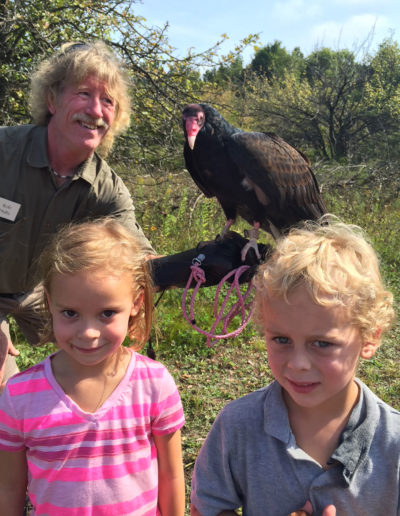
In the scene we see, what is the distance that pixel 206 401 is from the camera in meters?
3.33

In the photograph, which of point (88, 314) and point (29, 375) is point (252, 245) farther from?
point (29, 375)

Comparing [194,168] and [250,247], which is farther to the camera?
[194,168]

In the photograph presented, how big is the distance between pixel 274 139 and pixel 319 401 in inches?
56.5

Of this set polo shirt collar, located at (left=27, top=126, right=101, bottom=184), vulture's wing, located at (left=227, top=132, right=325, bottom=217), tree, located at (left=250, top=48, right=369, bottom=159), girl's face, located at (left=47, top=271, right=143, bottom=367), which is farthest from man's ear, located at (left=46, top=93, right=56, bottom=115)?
tree, located at (left=250, top=48, right=369, bottom=159)

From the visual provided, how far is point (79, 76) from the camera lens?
86.4 inches

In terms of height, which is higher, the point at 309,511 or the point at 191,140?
the point at 191,140

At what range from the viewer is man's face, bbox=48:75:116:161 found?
218 centimetres

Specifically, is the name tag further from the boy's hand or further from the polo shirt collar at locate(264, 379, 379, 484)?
the boy's hand

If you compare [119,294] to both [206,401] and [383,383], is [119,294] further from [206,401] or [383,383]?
[383,383]

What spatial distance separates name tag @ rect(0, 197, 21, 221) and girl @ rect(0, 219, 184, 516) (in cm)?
99

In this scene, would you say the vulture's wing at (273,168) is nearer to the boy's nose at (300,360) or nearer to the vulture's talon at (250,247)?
the vulture's talon at (250,247)

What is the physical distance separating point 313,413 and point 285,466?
0.14 metres

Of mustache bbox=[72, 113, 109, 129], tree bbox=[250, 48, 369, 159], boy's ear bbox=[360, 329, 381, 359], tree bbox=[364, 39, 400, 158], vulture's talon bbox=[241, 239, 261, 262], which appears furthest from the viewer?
tree bbox=[364, 39, 400, 158]

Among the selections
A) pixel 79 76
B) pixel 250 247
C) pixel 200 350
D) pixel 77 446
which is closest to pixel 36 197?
pixel 79 76
